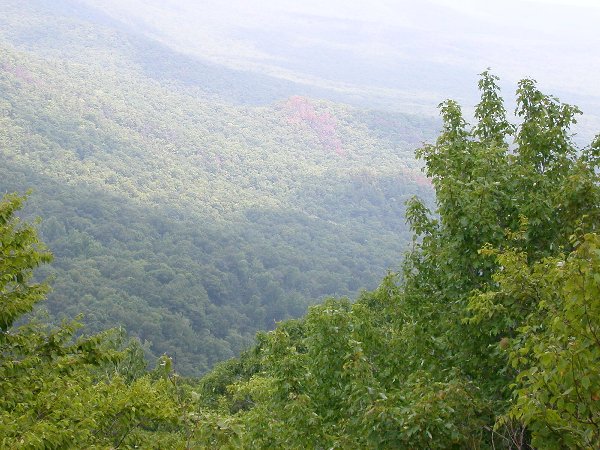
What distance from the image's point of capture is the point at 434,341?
10.2m

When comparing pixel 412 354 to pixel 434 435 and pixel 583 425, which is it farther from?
pixel 583 425

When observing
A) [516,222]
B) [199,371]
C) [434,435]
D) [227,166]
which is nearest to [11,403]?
[434,435]

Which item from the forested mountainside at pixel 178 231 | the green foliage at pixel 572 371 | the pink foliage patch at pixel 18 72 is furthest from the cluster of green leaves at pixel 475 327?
the pink foliage patch at pixel 18 72

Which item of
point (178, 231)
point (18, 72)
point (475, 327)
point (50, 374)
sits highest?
point (18, 72)

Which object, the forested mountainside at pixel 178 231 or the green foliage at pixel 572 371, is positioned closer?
the green foliage at pixel 572 371

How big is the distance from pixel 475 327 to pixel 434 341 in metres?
0.80

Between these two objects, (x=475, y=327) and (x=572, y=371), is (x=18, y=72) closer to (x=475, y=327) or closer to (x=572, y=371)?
(x=475, y=327)

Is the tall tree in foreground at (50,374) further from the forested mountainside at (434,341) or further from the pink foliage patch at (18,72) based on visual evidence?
the pink foliage patch at (18,72)

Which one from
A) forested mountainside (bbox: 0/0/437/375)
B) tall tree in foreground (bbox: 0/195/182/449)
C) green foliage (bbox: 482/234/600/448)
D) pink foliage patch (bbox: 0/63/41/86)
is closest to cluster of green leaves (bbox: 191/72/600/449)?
green foliage (bbox: 482/234/600/448)

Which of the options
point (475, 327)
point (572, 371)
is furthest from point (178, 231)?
point (572, 371)

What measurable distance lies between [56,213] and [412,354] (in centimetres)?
12136

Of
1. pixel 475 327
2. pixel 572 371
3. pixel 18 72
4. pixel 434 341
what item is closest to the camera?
pixel 572 371

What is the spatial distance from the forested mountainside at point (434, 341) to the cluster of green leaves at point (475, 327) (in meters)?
0.03

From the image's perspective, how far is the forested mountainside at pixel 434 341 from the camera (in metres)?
6.81
